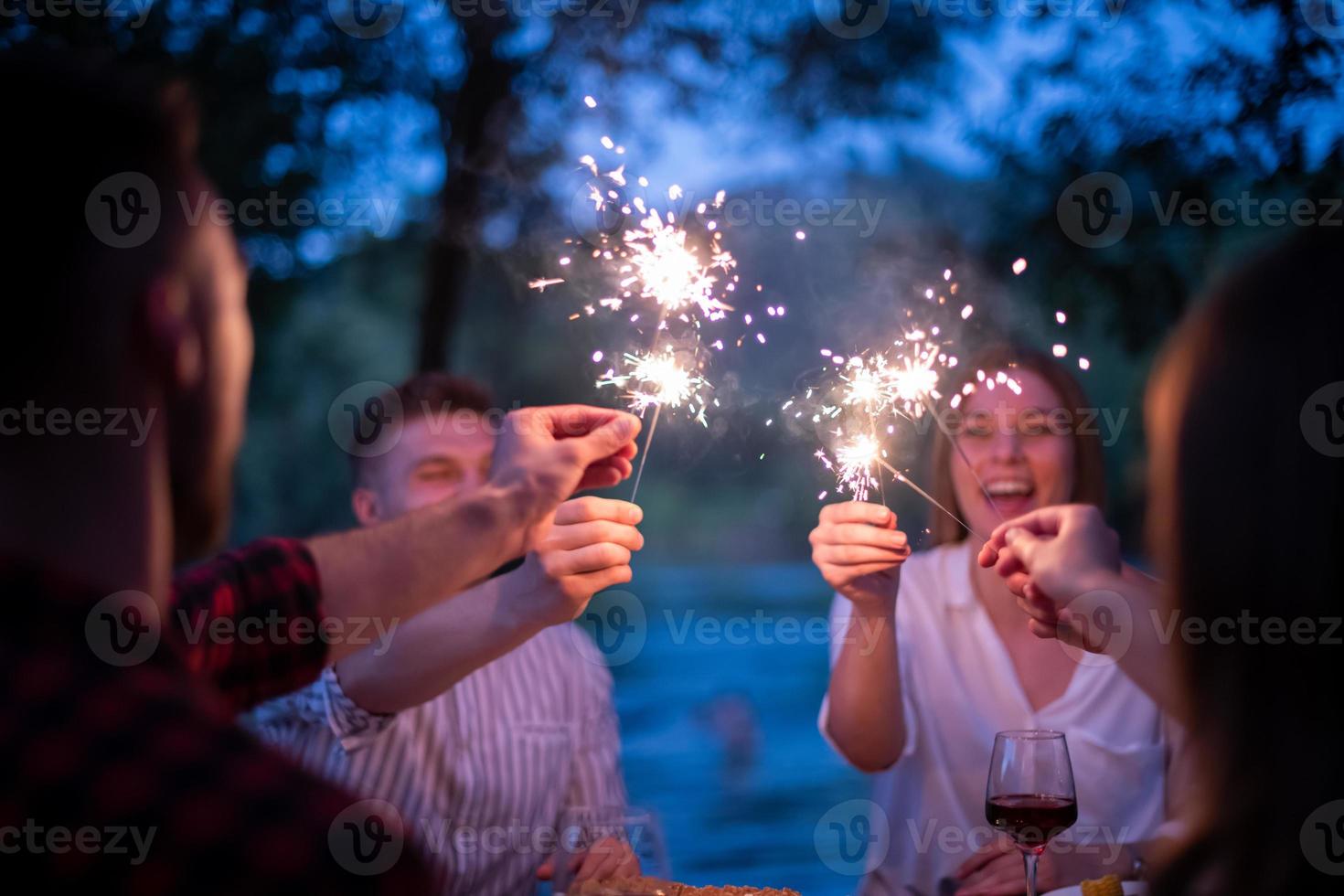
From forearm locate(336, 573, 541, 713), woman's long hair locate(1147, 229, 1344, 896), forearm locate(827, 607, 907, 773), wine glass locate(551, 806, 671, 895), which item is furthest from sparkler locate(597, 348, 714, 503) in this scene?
woman's long hair locate(1147, 229, 1344, 896)

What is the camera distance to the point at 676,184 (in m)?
2.30

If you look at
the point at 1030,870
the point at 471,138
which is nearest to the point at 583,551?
the point at 1030,870

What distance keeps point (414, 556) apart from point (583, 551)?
284 millimetres

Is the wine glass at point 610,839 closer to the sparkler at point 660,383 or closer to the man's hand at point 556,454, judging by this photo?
the man's hand at point 556,454

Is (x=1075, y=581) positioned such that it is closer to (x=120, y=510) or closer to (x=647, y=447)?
(x=647, y=447)

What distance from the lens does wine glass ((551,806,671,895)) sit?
1389 millimetres

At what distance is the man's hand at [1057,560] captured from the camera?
182cm

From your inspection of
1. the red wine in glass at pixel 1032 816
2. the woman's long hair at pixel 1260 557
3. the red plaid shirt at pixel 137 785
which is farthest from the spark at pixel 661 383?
the red plaid shirt at pixel 137 785

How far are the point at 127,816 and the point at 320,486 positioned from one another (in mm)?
3722

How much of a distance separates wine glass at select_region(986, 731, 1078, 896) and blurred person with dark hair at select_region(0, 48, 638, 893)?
3.78 ft

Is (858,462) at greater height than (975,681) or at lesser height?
greater

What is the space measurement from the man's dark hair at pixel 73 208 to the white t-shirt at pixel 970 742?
1759mm

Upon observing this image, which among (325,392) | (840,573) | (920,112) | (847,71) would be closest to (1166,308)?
(920,112)

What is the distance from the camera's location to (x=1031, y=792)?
171 cm
